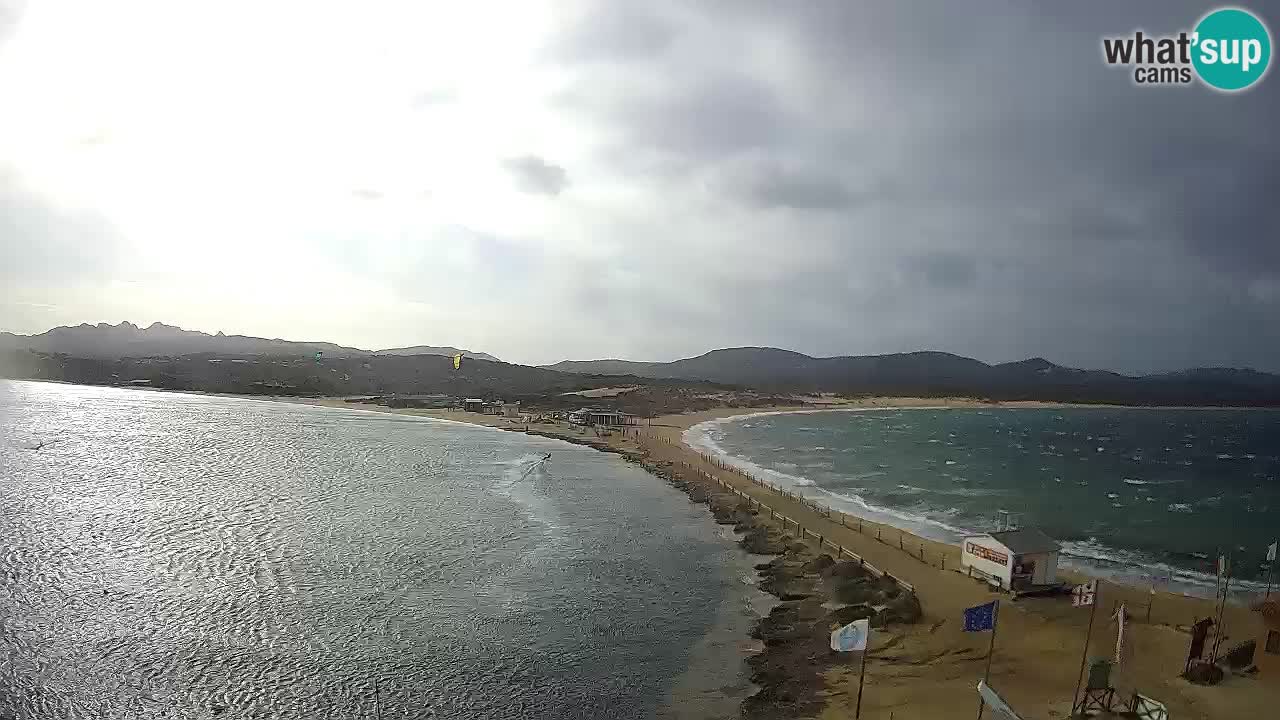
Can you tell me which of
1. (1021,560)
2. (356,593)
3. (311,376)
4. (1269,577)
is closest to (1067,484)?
(1269,577)

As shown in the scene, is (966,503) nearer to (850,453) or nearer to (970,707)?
(850,453)

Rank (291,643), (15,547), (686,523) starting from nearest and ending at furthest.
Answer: (291,643), (15,547), (686,523)

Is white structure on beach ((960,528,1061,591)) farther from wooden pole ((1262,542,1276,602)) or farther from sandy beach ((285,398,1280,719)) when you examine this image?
wooden pole ((1262,542,1276,602))

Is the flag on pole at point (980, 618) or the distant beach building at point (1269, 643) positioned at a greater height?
the flag on pole at point (980, 618)

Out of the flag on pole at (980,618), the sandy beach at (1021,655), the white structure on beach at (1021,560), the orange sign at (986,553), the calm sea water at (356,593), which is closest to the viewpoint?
the flag on pole at (980,618)

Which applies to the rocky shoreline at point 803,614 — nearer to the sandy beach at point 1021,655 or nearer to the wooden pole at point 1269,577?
the sandy beach at point 1021,655

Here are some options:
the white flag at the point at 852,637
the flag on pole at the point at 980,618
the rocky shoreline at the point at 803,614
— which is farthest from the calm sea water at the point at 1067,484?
the white flag at the point at 852,637

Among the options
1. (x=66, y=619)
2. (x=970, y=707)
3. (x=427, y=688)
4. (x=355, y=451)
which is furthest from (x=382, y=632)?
(x=355, y=451)
